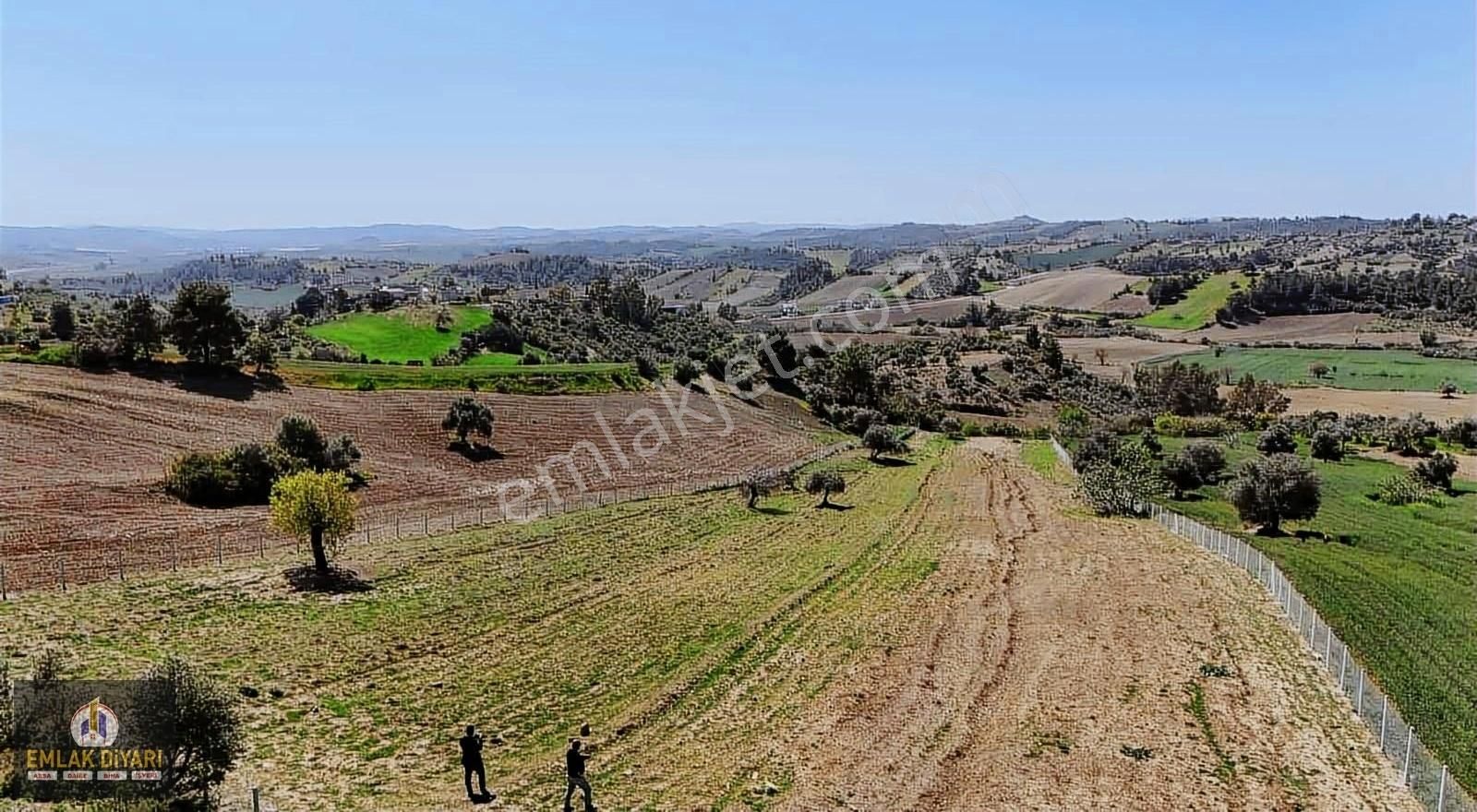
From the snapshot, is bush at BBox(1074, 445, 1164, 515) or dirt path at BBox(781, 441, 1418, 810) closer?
dirt path at BBox(781, 441, 1418, 810)

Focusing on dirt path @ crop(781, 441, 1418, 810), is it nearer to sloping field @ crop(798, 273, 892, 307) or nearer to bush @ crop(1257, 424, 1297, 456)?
bush @ crop(1257, 424, 1297, 456)

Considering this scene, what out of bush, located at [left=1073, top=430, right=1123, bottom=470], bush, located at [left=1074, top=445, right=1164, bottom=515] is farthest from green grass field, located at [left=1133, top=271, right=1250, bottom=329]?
bush, located at [left=1074, top=445, right=1164, bottom=515]

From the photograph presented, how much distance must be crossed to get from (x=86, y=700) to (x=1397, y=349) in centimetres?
13662

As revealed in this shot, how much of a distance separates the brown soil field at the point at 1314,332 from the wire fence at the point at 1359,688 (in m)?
113

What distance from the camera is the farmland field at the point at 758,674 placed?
1627cm

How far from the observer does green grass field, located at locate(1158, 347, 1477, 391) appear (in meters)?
92.5

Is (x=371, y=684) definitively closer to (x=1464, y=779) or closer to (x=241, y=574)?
(x=241, y=574)

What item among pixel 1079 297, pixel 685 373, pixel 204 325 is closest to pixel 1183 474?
pixel 685 373

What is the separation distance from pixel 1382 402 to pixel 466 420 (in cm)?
7555

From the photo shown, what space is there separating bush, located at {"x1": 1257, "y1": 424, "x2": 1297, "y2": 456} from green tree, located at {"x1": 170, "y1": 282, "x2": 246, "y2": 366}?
5994 cm

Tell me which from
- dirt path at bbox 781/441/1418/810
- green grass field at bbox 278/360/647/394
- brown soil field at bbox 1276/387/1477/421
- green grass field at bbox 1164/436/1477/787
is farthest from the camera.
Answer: brown soil field at bbox 1276/387/1477/421

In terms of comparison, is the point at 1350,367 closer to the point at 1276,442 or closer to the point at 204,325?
the point at 1276,442

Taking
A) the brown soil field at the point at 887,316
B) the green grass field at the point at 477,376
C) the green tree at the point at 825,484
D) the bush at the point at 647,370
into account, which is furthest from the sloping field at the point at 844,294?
the green tree at the point at 825,484

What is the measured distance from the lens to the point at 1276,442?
5728cm
